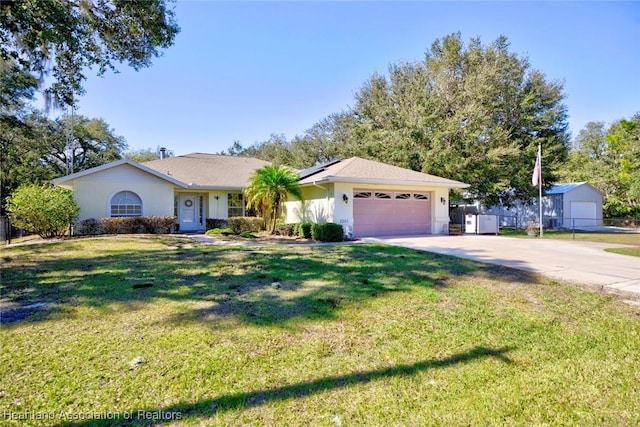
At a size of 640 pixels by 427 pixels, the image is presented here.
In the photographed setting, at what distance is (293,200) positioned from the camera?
18.2 m

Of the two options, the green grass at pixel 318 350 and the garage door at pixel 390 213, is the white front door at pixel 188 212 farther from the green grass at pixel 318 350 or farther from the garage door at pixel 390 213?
the green grass at pixel 318 350

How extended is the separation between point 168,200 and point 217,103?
8.23m

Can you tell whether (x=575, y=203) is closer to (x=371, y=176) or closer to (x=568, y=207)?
(x=568, y=207)

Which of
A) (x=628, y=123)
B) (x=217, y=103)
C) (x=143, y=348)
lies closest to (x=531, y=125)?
(x=628, y=123)

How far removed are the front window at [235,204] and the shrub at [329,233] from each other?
696 centimetres

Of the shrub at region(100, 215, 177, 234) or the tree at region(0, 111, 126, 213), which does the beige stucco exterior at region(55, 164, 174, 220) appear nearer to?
the shrub at region(100, 215, 177, 234)

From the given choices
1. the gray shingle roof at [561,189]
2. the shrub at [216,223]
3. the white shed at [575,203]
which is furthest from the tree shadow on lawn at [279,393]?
the gray shingle roof at [561,189]

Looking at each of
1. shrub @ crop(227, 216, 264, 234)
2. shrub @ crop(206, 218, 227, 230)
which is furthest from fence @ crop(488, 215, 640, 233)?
shrub @ crop(206, 218, 227, 230)

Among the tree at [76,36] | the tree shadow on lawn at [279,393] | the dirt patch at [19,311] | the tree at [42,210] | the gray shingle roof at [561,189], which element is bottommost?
the tree shadow on lawn at [279,393]

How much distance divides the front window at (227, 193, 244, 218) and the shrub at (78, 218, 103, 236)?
6.24 m

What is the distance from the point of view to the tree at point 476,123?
21844mm

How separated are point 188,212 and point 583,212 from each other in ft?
89.7

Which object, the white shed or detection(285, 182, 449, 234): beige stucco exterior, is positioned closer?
detection(285, 182, 449, 234): beige stucco exterior

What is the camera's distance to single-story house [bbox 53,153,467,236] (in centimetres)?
1439
